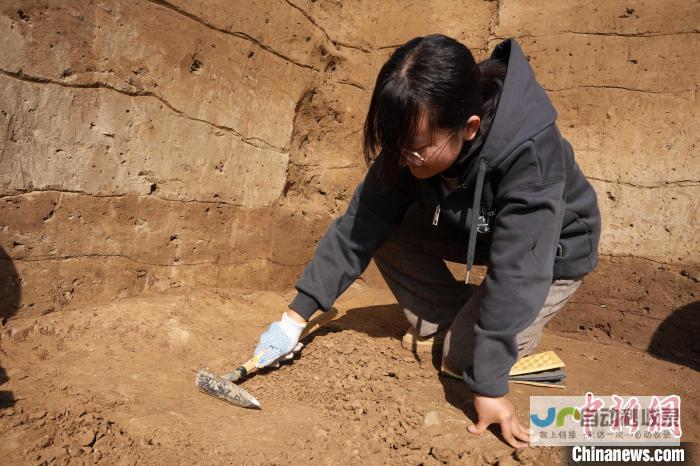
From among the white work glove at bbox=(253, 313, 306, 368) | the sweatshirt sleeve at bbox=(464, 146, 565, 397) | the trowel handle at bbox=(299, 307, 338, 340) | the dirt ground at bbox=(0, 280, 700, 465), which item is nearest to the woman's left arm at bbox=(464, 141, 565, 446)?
the sweatshirt sleeve at bbox=(464, 146, 565, 397)

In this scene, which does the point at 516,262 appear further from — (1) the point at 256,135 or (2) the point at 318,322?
(1) the point at 256,135

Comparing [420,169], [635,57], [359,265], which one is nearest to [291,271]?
[359,265]

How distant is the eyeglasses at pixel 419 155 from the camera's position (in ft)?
4.85

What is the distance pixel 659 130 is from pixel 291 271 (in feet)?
6.36

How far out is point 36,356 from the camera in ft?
6.16

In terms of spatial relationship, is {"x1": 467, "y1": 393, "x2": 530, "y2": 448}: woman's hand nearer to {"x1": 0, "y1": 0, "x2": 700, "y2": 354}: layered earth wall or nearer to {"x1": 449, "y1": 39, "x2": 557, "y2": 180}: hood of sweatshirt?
{"x1": 449, "y1": 39, "x2": 557, "y2": 180}: hood of sweatshirt

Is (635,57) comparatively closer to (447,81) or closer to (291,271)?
(447,81)

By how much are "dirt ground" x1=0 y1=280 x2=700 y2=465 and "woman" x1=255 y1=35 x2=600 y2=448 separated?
0.14m

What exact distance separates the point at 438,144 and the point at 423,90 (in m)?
0.17

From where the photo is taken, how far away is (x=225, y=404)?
1766 millimetres

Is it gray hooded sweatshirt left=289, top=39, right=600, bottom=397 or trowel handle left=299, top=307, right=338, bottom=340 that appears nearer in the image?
gray hooded sweatshirt left=289, top=39, right=600, bottom=397

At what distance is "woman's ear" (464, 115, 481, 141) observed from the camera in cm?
149

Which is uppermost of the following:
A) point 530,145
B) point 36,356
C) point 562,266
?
point 530,145

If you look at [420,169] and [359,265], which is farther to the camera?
[359,265]
